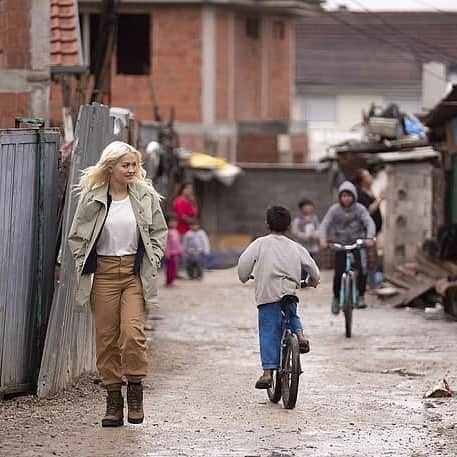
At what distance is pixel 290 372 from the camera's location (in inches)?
406

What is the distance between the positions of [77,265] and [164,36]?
27876mm

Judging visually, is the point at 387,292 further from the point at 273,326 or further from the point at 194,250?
the point at 273,326

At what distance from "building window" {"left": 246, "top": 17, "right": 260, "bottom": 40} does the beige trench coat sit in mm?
30073

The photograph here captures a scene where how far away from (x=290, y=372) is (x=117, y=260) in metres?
1.78

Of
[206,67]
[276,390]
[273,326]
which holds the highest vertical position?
[206,67]

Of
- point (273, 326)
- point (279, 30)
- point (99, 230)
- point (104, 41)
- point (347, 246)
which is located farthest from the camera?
point (279, 30)

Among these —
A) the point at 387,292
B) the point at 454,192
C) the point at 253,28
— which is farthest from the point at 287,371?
the point at 253,28

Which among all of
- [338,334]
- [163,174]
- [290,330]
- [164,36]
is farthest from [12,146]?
[164,36]

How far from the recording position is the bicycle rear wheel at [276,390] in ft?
34.6

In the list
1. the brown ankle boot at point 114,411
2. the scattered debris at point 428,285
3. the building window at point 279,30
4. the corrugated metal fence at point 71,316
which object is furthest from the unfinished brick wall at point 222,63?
the brown ankle boot at point 114,411

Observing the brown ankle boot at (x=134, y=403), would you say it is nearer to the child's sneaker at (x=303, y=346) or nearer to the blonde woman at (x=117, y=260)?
the blonde woman at (x=117, y=260)

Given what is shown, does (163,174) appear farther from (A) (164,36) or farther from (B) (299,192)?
(A) (164,36)

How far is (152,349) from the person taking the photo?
14.2 metres

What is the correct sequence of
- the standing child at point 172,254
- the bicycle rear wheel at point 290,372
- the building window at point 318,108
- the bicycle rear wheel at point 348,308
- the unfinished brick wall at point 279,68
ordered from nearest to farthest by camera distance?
the bicycle rear wheel at point 290,372 < the bicycle rear wheel at point 348,308 < the standing child at point 172,254 < the unfinished brick wall at point 279,68 < the building window at point 318,108
